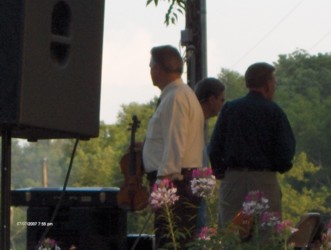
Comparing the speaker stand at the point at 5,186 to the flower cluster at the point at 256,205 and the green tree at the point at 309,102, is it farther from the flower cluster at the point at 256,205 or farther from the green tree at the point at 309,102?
the green tree at the point at 309,102

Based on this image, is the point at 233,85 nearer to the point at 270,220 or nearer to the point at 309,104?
the point at 309,104

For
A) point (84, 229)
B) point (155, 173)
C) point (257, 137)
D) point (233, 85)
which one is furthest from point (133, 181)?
point (233, 85)

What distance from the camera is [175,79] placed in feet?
23.9

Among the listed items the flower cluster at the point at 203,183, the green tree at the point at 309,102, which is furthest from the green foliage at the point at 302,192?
the flower cluster at the point at 203,183

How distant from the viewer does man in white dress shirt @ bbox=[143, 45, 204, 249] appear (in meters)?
6.99

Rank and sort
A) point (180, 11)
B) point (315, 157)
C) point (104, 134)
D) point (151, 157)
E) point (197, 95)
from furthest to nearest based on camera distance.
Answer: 1. point (104, 134)
2. point (315, 157)
3. point (180, 11)
4. point (197, 95)
5. point (151, 157)

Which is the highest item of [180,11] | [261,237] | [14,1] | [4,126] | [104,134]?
[104,134]

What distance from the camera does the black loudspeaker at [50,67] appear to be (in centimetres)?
496

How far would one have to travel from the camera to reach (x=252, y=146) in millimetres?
7449

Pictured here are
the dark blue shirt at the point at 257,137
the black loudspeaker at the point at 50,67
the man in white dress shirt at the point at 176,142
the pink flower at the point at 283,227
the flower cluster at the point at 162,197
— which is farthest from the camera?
the dark blue shirt at the point at 257,137

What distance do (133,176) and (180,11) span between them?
3679 millimetres

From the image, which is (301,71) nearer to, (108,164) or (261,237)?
(108,164)

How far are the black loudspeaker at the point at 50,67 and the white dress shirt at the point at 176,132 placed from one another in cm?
162

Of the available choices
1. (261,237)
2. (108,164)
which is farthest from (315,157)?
(261,237)
